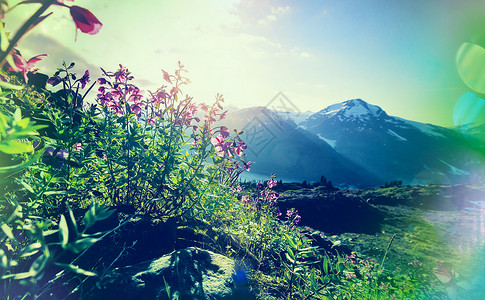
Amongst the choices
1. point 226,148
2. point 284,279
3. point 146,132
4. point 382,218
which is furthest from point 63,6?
point 382,218

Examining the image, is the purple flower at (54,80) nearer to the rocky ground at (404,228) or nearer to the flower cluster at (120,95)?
the flower cluster at (120,95)

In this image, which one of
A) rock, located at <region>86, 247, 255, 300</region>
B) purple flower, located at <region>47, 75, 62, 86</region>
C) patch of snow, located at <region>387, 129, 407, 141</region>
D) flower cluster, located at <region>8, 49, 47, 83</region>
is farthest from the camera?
patch of snow, located at <region>387, 129, 407, 141</region>

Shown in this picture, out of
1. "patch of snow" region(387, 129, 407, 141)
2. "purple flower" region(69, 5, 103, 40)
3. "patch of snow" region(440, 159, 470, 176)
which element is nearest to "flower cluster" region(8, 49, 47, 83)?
"purple flower" region(69, 5, 103, 40)

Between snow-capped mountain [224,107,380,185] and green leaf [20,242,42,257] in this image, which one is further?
snow-capped mountain [224,107,380,185]

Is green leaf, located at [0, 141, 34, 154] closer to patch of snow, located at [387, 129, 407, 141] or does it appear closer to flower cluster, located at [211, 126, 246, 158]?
flower cluster, located at [211, 126, 246, 158]

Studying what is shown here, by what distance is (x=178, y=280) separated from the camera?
1.90 meters

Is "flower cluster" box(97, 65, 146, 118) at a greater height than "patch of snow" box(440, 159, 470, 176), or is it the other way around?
"patch of snow" box(440, 159, 470, 176)

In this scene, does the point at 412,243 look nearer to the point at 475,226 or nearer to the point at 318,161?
the point at 475,226

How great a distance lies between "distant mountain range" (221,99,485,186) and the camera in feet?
388

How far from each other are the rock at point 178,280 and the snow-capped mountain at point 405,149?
147m

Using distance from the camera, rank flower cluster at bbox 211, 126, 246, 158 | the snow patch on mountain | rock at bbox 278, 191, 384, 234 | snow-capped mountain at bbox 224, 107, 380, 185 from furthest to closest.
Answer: the snow patch on mountain → snow-capped mountain at bbox 224, 107, 380, 185 → rock at bbox 278, 191, 384, 234 → flower cluster at bbox 211, 126, 246, 158

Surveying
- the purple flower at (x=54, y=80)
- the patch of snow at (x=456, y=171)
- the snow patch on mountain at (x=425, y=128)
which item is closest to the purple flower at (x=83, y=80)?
the purple flower at (x=54, y=80)

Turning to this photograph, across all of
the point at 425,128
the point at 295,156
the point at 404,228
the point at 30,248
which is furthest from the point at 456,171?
the point at 30,248

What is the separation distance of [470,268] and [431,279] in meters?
1.37
